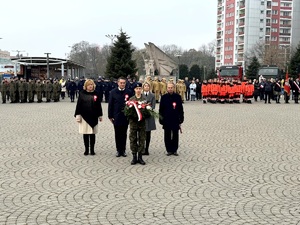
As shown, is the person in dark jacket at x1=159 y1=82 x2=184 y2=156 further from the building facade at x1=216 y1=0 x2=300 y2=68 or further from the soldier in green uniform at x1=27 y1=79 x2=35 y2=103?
the building facade at x1=216 y1=0 x2=300 y2=68

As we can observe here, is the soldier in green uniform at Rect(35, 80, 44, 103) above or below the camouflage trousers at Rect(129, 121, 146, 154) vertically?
above

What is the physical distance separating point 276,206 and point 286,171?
2.26 meters

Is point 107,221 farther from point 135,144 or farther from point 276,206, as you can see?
point 135,144

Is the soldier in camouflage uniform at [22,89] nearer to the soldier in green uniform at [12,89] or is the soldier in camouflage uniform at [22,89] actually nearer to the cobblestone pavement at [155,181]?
the soldier in green uniform at [12,89]

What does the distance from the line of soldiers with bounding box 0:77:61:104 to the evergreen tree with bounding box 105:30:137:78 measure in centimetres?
1322

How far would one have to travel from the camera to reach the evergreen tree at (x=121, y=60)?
1587 inches

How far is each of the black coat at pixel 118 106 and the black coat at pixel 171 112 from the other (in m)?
0.90

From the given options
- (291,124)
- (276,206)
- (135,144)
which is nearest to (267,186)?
(276,206)

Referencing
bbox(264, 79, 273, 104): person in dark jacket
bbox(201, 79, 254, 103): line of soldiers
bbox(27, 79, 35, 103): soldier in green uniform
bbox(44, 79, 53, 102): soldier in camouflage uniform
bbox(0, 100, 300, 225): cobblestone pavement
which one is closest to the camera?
bbox(0, 100, 300, 225): cobblestone pavement

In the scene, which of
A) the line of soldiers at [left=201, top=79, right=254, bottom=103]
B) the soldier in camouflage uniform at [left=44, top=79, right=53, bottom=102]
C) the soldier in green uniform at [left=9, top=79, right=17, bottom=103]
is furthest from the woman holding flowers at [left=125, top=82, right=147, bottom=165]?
the soldier in camouflage uniform at [left=44, top=79, right=53, bottom=102]

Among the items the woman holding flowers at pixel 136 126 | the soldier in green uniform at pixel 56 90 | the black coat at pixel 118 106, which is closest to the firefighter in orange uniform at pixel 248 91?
the soldier in green uniform at pixel 56 90

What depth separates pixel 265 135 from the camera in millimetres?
12492

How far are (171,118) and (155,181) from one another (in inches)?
107

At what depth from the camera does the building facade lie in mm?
106312
